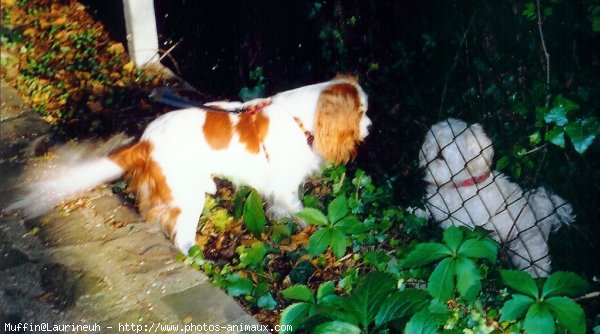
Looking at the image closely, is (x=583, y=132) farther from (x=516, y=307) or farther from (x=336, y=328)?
(x=336, y=328)

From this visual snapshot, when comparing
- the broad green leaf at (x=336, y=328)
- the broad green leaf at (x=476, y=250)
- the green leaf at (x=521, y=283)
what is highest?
the broad green leaf at (x=476, y=250)

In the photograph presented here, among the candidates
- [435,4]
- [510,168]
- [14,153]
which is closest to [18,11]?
[14,153]

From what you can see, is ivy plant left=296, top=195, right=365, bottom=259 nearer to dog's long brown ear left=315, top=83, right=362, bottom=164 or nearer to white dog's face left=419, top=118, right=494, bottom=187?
dog's long brown ear left=315, top=83, right=362, bottom=164

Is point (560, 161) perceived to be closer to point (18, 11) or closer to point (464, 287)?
point (464, 287)

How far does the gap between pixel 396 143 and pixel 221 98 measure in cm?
159

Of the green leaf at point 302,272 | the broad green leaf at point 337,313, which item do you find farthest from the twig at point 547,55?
the green leaf at point 302,272

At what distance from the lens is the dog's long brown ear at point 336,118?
→ 3066 mm

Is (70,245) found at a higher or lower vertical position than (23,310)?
higher

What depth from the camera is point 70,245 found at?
2902mm

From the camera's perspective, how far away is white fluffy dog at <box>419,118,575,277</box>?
301 centimetres

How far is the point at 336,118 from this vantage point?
3086 mm

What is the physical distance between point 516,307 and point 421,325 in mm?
362

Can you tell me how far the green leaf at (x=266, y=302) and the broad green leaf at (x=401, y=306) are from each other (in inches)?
32.5

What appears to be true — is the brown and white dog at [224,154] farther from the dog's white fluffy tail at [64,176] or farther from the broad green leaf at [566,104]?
the broad green leaf at [566,104]
